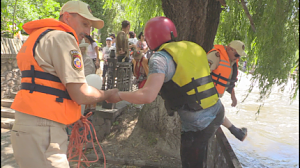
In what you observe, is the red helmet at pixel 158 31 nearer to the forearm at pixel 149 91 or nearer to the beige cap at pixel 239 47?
the forearm at pixel 149 91

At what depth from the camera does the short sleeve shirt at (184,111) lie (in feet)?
7.11

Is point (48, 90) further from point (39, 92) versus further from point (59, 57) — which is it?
point (59, 57)

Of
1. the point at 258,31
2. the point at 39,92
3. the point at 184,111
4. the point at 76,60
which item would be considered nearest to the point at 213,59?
the point at 258,31

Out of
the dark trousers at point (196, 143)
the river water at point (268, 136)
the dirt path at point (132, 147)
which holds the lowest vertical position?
the river water at point (268, 136)

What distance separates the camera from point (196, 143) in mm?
2529

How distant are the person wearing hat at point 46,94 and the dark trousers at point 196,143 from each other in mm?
1264

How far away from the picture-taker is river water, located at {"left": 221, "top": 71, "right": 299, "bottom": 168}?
21.1 feet

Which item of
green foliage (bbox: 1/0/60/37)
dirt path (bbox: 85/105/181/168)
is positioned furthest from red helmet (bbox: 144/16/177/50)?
green foliage (bbox: 1/0/60/37)

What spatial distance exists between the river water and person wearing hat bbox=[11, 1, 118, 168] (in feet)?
12.6

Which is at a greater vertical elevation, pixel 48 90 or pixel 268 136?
pixel 48 90

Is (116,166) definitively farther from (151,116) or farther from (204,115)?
(204,115)

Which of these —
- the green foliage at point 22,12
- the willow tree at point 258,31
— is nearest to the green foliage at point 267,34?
the willow tree at point 258,31

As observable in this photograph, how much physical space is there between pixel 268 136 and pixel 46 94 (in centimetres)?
822

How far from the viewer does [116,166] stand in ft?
14.4
